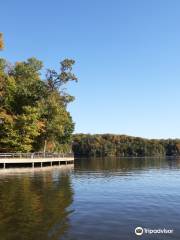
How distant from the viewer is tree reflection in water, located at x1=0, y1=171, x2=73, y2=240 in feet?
53.7

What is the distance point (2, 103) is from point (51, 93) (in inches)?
403

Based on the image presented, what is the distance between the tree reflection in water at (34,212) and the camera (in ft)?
53.7

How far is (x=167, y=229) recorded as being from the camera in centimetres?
1711

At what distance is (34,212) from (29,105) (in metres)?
45.5

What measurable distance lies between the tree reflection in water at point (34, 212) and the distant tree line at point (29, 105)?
2935 centimetres

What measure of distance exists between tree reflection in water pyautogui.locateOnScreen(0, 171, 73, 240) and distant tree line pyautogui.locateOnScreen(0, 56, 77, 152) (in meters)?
29.4

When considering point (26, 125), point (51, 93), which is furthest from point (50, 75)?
point (26, 125)

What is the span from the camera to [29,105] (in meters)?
65.0

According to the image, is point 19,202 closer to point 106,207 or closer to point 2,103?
point 106,207
